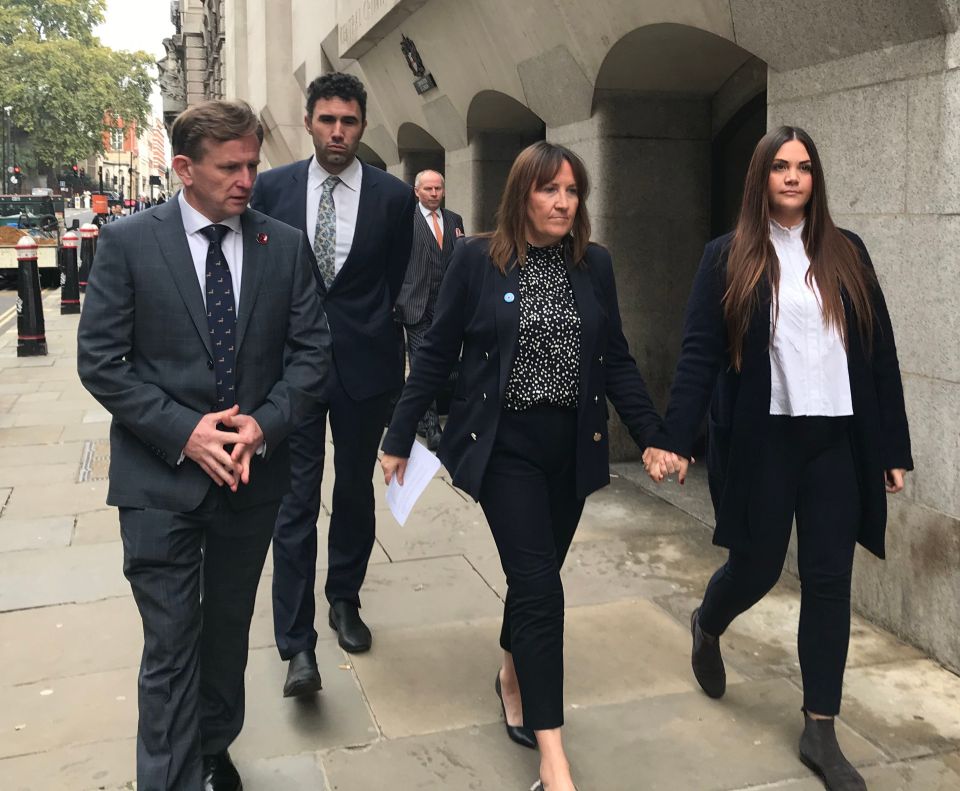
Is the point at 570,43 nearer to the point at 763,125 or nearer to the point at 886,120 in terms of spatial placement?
the point at 763,125

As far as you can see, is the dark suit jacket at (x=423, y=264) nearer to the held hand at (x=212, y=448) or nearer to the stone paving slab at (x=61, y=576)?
the stone paving slab at (x=61, y=576)

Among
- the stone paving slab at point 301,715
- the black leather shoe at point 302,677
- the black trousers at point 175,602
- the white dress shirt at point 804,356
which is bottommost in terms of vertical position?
the stone paving slab at point 301,715

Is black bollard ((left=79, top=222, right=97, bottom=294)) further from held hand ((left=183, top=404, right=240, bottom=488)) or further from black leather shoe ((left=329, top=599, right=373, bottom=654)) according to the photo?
held hand ((left=183, top=404, right=240, bottom=488))

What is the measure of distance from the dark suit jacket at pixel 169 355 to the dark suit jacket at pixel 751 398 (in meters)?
1.23

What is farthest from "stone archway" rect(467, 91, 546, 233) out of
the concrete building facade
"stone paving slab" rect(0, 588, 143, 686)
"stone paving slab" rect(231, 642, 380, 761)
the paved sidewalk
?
"stone paving slab" rect(231, 642, 380, 761)

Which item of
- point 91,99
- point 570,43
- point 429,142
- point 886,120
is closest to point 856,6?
point 886,120

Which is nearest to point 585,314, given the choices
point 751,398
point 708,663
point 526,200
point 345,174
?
point 526,200

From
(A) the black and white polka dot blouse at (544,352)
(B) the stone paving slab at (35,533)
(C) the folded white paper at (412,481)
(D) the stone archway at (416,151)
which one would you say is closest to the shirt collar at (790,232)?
(A) the black and white polka dot blouse at (544,352)

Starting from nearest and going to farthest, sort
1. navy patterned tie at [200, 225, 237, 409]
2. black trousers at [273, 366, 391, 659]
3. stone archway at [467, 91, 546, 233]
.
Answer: navy patterned tie at [200, 225, 237, 409], black trousers at [273, 366, 391, 659], stone archway at [467, 91, 546, 233]

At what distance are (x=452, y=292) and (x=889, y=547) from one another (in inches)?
95.5

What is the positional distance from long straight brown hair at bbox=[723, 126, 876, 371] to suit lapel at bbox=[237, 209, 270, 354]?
4.77 ft

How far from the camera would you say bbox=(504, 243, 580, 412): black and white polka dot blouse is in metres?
3.40

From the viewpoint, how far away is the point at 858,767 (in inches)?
142

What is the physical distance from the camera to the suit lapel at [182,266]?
2.93 m
